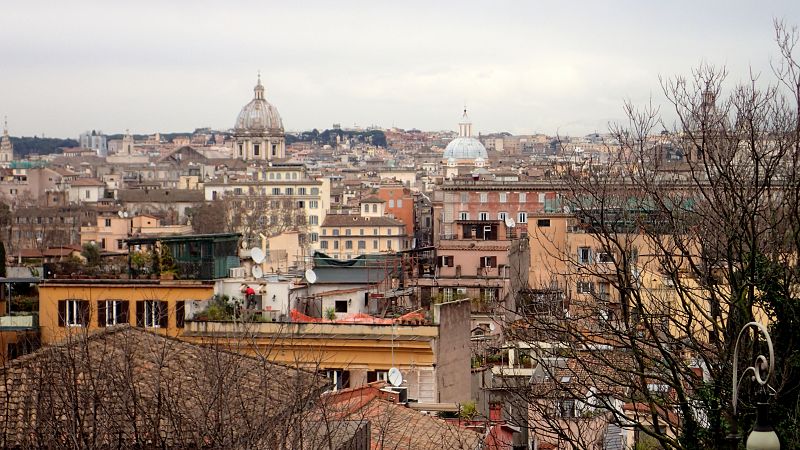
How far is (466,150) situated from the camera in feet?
410

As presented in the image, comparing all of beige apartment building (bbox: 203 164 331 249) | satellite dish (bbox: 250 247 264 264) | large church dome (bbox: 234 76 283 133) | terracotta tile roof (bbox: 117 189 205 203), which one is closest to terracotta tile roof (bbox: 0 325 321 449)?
satellite dish (bbox: 250 247 264 264)

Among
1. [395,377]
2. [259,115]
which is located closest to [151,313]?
[395,377]

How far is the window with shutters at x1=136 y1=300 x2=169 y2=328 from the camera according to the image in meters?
19.5

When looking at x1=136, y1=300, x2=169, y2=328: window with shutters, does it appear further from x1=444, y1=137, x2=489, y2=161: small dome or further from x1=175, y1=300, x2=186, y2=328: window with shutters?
x1=444, y1=137, x2=489, y2=161: small dome

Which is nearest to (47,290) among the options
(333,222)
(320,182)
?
(333,222)

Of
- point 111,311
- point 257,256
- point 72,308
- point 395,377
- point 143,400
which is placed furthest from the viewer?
point 257,256

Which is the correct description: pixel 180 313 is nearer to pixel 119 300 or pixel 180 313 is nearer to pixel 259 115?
pixel 119 300

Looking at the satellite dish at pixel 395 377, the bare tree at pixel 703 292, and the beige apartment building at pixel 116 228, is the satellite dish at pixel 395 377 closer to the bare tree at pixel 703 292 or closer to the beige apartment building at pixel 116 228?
the bare tree at pixel 703 292

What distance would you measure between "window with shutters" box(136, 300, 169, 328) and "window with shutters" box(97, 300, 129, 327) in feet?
0.53

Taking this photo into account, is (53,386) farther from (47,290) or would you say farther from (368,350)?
(47,290)

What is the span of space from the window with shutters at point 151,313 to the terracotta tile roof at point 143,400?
22.1 ft

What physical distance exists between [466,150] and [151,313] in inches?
4144

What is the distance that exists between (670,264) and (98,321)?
8.34 m

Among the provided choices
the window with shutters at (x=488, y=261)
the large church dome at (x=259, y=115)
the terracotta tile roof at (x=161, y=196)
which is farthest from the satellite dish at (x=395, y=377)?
the large church dome at (x=259, y=115)
